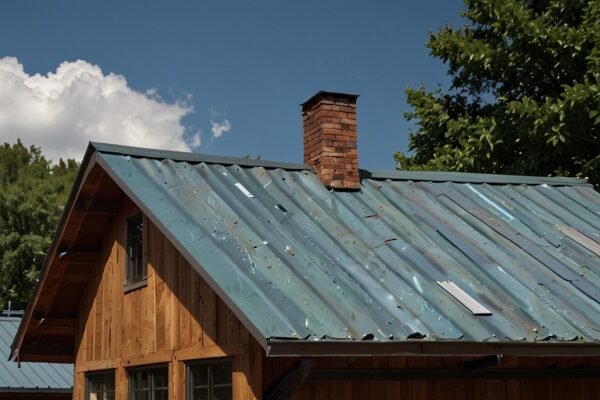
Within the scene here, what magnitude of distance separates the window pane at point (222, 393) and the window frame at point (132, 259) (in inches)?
106

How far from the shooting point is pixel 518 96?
28.6 m

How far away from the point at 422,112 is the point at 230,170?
615 inches

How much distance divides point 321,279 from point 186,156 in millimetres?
3791

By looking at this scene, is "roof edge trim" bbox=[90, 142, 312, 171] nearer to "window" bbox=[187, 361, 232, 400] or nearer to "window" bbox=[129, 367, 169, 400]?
"window" bbox=[129, 367, 169, 400]

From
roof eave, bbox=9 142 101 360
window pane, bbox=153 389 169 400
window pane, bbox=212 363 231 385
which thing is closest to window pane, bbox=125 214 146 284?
roof eave, bbox=9 142 101 360

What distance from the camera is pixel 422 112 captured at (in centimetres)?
2902

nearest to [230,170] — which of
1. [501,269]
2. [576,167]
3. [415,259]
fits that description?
[415,259]

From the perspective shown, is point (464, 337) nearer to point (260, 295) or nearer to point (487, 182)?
point (260, 295)

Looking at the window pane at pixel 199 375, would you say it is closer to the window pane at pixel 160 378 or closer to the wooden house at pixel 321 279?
the wooden house at pixel 321 279

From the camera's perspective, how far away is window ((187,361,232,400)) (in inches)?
454

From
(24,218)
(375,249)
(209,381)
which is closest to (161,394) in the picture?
(209,381)

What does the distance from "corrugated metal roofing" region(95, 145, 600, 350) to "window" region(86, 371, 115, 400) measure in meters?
3.74

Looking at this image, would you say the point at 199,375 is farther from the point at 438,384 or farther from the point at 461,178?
the point at 461,178

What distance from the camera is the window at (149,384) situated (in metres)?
13.1
